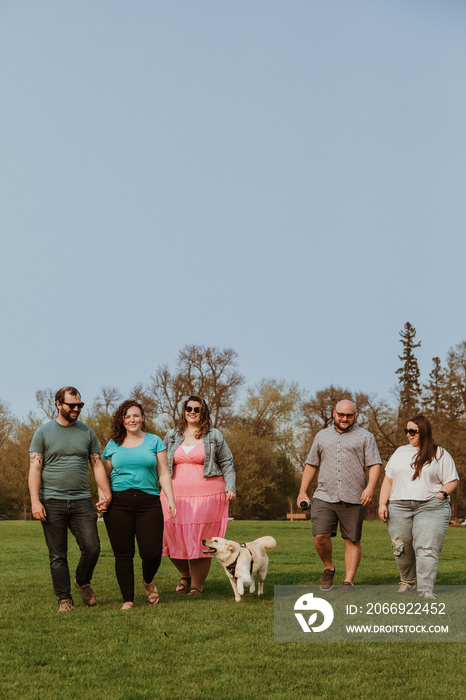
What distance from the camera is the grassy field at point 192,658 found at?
493 centimetres

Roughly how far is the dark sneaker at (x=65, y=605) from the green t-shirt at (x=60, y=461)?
108 cm

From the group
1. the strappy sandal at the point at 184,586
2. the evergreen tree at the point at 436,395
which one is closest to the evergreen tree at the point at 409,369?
the evergreen tree at the point at 436,395

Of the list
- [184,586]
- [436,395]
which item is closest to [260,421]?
[436,395]

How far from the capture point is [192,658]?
226 inches

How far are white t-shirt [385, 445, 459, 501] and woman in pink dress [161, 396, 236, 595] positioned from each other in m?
2.00

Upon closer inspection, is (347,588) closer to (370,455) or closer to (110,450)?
(370,455)

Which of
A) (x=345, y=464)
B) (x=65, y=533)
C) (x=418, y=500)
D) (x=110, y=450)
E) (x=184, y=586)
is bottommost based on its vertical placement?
(x=184, y=586)

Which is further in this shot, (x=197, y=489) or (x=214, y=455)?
(x=214, y=455)

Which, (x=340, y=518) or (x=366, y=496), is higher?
(x=366, y=496)

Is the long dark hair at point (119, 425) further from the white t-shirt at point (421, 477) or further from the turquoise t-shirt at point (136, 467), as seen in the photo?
the white t-shirt at point (421, 477)

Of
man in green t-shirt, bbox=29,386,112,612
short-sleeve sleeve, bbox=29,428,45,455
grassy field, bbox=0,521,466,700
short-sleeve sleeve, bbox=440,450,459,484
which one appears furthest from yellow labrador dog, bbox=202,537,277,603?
short-sleeve sleeve, bbox=440,450,459,484

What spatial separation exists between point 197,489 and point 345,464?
184cm

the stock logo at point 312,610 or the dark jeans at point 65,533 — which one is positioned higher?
the dark jeans at point 65,533

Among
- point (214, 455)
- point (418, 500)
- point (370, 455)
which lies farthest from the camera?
point (214, 455)
